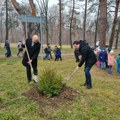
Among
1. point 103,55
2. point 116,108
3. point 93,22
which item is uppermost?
point 93,22

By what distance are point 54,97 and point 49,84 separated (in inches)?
15.5

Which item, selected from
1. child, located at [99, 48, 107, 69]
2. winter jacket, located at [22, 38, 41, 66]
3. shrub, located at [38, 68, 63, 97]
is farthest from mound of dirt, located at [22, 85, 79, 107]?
child, located at [99, 48, 107, 69]

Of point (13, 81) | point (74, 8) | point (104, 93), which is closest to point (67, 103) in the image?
point (104, 93)

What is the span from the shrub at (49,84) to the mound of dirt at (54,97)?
0.14m

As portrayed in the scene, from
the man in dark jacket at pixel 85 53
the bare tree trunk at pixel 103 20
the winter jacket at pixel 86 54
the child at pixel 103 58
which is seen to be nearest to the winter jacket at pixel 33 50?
the man in dark jacket at pixel 85 53

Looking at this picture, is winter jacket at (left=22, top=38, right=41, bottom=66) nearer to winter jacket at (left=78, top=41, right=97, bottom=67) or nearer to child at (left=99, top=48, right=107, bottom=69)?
winter jacket at (left=78, top=41, right=97, bottom=67)

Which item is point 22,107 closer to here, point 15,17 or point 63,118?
point 63,118

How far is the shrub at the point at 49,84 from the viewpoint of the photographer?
20.5 ft

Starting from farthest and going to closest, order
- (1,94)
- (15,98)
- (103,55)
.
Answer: (103,55) → (1,94) → (15,98)

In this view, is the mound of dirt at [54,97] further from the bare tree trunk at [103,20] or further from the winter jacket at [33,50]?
the bare tree trunk at [103,20]

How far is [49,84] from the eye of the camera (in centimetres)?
625

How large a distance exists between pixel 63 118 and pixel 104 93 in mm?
2447

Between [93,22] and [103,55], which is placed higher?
[93,22]

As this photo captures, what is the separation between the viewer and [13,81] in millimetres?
8797
